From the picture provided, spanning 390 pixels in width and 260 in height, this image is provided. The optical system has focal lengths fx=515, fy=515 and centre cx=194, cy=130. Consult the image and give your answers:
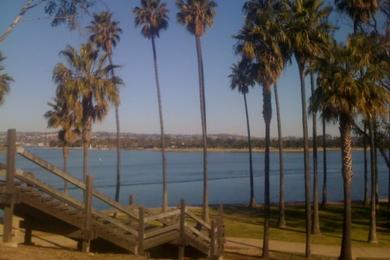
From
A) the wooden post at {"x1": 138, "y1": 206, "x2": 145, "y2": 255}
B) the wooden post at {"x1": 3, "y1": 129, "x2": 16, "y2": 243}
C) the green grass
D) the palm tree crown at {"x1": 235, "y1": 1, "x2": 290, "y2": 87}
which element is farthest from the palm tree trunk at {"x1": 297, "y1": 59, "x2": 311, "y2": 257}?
the wooden post at {"x1": 3, "y1": 129, "x2": 16, "y2": 243}

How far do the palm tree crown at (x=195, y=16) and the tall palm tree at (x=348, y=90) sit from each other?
14.9m

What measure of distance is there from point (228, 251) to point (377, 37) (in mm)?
14632

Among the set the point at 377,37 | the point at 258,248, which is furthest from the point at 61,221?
the point at 377,37

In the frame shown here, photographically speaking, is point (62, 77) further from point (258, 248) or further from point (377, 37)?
point (377, 37)

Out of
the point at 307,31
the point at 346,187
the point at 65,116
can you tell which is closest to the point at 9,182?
the point at 346,187

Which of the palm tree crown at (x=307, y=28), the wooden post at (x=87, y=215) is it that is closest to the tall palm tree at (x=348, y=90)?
the palm tree crown at (x=307, y=28)

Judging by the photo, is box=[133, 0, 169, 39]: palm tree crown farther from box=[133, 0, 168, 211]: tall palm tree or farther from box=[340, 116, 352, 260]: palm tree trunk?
box=[340, 116, 352, 260]: palm tree trunk

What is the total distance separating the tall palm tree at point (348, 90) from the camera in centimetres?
2108

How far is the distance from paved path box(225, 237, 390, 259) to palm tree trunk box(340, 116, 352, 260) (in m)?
2.26

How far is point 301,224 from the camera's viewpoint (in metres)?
33.4

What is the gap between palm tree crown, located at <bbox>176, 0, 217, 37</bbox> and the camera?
35.3m

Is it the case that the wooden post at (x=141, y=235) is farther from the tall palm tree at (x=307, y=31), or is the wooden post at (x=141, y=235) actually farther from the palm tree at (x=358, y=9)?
the palm tree at (x=358, y=9)

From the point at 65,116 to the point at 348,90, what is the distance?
20190 millimetres

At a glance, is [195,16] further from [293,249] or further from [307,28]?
[293,249]
